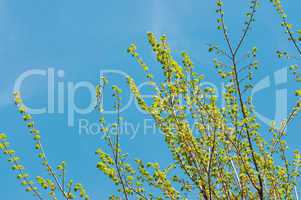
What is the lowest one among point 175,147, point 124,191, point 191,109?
point 124,191

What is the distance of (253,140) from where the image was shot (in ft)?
26.3

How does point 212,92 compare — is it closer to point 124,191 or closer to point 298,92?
point 298,92

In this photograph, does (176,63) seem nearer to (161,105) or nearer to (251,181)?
(161,105)

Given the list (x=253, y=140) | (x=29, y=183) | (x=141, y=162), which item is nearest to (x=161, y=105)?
(x=141, y=162)

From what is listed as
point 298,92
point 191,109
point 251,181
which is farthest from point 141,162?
point 298,92

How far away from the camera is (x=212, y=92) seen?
7.47m

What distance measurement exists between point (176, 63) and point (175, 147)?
1.19 meters

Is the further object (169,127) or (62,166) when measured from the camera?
(169,127)

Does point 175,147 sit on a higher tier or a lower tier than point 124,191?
higher

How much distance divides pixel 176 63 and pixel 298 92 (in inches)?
67.8

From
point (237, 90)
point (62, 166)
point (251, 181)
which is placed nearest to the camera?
point (62, 166)

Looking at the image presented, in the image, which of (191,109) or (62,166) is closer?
(62,166)

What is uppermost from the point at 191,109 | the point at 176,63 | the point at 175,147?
the point at 176,63

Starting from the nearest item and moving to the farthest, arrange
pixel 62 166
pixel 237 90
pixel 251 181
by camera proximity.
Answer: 1. pixel 62 166
2. pixel 251 181
3. pixel 237 90
